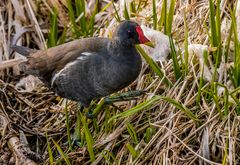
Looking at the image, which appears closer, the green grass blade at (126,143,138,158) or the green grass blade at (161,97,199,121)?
the green grass blade at (161,97,199,121)

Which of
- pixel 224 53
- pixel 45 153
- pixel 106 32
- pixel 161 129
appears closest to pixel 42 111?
pixel 45 153

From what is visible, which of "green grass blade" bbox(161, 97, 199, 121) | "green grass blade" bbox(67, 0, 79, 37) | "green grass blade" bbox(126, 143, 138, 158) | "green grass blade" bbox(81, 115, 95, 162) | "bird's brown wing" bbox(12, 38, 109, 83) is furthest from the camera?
"green grass blade" bbox(67, 0, 79, 37)

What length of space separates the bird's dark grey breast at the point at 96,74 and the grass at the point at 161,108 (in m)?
0.11

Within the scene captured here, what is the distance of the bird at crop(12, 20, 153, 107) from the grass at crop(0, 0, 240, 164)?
11 centimetres

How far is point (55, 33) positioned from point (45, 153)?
1.01 metres

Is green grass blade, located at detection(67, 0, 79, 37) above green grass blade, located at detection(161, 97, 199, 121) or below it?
above

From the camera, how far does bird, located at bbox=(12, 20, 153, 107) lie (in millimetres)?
4023

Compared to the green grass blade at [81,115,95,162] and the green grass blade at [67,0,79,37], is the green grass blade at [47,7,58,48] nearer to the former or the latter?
the green grass blade at [67,0,79,37]

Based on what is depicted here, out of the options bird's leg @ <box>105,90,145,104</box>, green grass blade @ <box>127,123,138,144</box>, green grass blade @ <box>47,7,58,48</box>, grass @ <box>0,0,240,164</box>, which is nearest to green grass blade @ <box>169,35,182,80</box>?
grass @ <box>0,0,240,164</box>

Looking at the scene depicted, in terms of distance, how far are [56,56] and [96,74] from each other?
37cm

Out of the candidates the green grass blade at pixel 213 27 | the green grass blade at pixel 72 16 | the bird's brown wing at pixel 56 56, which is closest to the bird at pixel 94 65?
the bird's brown wing at pixel 56 56

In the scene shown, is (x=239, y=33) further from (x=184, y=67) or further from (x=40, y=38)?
(x=40, y=38)

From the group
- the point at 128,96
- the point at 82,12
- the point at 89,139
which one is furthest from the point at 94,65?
the point at 82,12

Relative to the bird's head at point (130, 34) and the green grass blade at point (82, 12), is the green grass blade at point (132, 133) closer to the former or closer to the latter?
the bird's head at point (130, 34)
